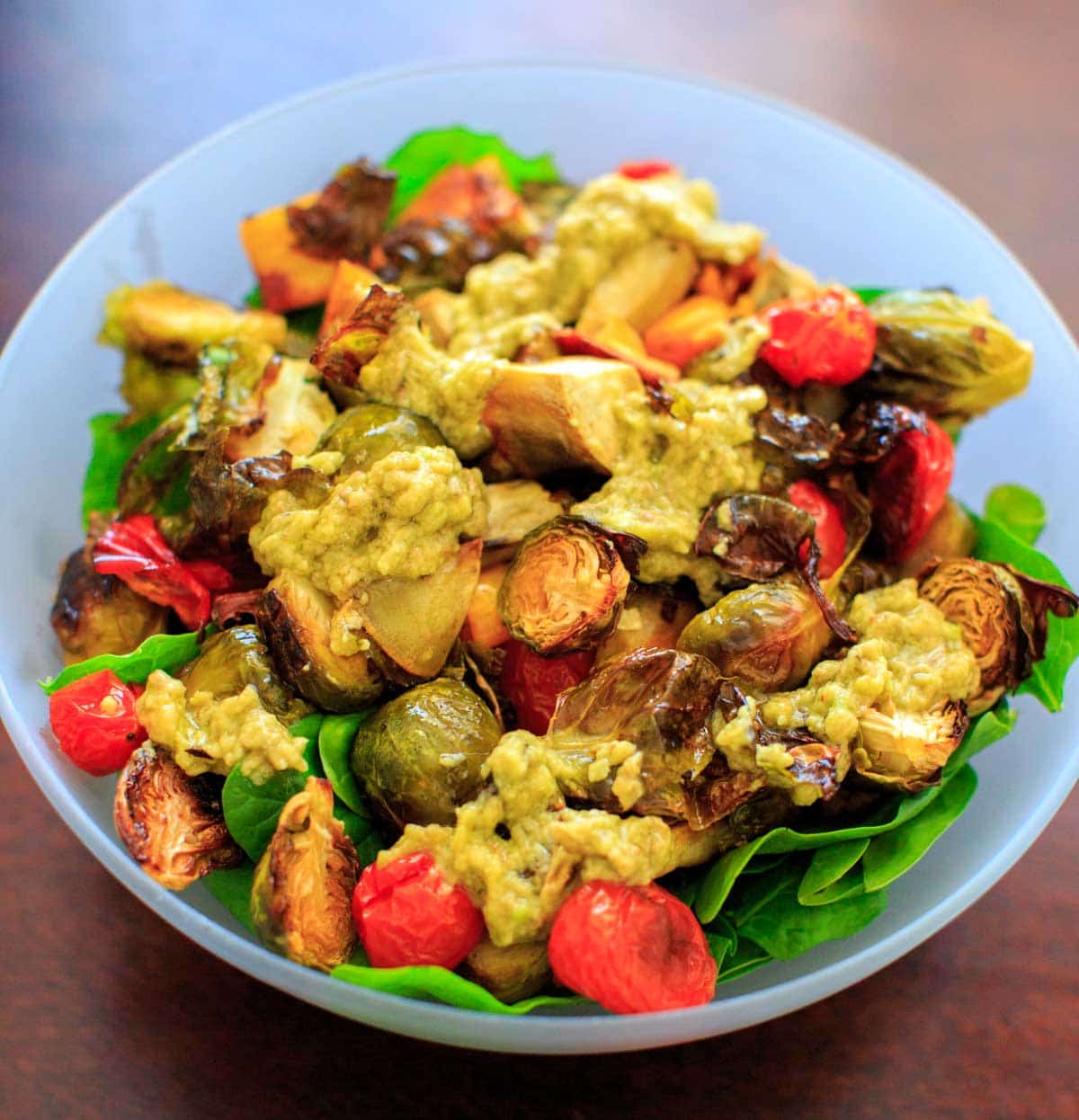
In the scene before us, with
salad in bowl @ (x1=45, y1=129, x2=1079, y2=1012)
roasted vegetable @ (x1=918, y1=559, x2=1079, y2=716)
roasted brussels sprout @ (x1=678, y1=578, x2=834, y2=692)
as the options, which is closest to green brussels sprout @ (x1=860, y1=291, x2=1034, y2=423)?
salad in bowl @ (x1=45, y1=129, x2=1079, y2=1012)

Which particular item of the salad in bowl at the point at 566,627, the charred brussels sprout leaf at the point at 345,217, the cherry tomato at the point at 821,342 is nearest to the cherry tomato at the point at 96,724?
the salad in bowl at the point at 566,627

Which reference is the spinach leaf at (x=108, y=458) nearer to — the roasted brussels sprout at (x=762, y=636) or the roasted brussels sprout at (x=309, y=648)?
the roasted brussels sprout at (x=309, y=648)

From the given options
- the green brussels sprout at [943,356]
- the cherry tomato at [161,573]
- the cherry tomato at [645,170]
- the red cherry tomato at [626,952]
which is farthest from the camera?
the cherry tomato at [645,170]

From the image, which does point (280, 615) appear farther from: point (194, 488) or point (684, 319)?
point (684, 319)

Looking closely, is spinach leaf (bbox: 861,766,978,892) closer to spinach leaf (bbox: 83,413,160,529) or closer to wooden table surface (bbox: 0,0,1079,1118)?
wooden table surface (bbox: 0,0,1079,1118)

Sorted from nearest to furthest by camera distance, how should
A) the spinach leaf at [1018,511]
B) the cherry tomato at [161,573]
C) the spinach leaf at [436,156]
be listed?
1. the cherry tomato at [161,573]
2. the spinach leaf at [1018,511]
3. the spinach leaf at [436,156]

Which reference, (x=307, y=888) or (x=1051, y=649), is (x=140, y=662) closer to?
(x=307, y=888)

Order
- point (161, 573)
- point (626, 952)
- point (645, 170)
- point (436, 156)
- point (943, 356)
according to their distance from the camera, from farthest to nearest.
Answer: point (436, 156), point (645, 170), point (943, 356), point (161, 573), point (626, 952)

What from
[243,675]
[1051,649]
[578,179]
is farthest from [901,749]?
[578,179]
